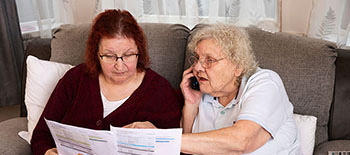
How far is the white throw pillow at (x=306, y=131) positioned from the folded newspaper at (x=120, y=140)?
710 millimetres

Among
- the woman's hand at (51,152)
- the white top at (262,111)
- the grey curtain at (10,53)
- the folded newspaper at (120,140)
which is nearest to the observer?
the folded newspaper at (120,140)

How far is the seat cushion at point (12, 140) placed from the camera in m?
1.80

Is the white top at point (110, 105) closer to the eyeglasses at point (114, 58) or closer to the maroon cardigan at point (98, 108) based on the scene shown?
the maroon cardigan at point (98, 108)

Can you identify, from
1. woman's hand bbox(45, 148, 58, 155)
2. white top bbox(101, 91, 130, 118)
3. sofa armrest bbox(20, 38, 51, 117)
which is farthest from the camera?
sofa armrest bbox(20, 38, 51, 117)

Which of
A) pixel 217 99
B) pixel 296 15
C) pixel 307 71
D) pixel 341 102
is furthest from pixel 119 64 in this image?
pixel 296 15

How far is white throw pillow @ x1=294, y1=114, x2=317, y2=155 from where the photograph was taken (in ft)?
5.54

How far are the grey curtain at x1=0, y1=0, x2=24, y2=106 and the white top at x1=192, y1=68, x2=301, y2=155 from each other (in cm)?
182

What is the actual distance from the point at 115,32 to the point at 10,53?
1589mm

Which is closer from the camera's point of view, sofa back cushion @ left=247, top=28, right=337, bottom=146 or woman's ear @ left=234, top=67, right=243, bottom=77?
woman's ear @ left=234, top=67, right=243, bottom=77

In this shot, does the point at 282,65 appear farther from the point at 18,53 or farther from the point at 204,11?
the point at 18,53

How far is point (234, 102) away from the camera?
157 cm

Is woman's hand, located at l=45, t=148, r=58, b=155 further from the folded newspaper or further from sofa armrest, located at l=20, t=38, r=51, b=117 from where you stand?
sofa armrest, located at l=20, t=38, r=51, b=117

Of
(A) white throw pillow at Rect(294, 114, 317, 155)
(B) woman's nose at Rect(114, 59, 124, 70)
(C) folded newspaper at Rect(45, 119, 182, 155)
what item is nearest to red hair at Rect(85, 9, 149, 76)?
(B) woman's nose at Rect(114, 59, 124, 70)

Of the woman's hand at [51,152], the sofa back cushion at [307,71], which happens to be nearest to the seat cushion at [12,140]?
the woman's hand at [51,152]
